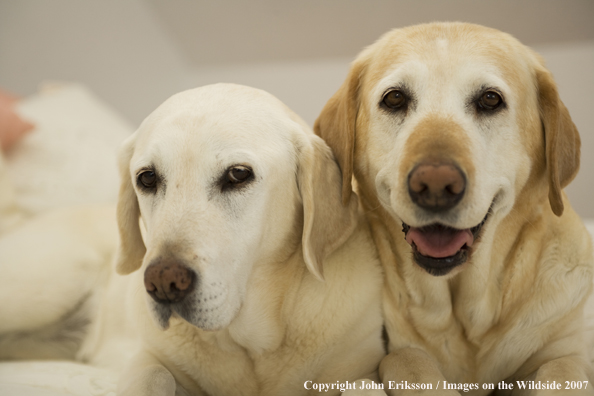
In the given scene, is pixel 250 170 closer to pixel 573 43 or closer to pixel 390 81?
pixel 390 81

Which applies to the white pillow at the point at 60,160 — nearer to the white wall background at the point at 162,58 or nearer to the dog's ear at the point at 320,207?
the white wall background at the point at 162,58

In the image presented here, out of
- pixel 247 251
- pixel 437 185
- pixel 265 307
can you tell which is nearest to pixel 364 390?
pixel 265 307

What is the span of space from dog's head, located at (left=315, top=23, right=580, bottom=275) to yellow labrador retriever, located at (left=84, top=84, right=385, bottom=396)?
0.21 meters

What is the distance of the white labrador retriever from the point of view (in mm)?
1519

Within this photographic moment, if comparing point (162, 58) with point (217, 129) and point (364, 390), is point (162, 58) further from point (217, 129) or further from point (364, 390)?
point (364, 390)

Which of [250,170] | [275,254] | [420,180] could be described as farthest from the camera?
[275,254]

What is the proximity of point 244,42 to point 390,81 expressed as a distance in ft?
10.1

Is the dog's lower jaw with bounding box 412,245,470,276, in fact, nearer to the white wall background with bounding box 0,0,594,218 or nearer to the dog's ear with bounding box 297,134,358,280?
the dog's ear with bounding box 297,134,358,280

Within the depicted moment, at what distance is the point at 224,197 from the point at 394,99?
2.28 feet

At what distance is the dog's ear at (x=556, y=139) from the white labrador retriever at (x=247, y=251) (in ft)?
2.25

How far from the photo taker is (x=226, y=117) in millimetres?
1607

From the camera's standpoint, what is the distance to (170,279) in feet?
4.43

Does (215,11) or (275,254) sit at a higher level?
(215,11)

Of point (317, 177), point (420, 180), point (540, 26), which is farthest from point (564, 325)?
point (540, 26)
